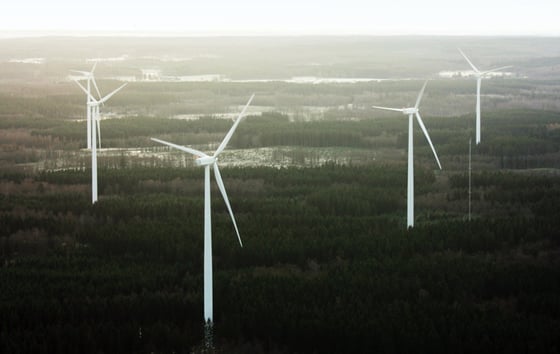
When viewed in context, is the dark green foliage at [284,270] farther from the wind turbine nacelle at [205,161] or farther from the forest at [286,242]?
the wind turbine nacelle at [205,161]

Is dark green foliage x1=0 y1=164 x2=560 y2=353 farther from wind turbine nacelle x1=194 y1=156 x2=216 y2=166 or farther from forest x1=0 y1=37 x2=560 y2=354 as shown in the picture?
wind turbine nacelle x1=194 y1=156 x2=216 y2=166

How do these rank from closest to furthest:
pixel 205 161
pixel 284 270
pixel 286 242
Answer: pixel 205 161 → pixel 284 270 → pixel 286 242

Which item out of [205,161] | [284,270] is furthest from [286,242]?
[205,161]

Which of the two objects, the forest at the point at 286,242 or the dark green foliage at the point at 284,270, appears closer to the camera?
the dark green foliage at the point at 284,270

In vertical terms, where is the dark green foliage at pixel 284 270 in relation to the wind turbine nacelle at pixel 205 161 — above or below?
below

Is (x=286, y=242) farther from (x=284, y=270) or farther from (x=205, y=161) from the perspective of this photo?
(x=205, y=161)

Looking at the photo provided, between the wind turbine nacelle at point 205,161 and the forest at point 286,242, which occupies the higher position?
the wind turbine nacelle at point 205,161

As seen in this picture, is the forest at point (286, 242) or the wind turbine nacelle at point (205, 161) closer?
the wind turbine nacelle at point (205, 161)

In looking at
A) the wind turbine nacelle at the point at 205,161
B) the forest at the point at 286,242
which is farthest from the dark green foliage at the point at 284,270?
the wind turbine nacelle at the point at 205,161

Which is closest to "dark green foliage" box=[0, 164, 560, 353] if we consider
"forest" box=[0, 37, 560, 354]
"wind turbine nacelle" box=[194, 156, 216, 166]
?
"forest" box=[0, 37, 560, 354]

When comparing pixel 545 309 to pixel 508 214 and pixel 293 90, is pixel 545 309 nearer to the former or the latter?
pixel 508 214
